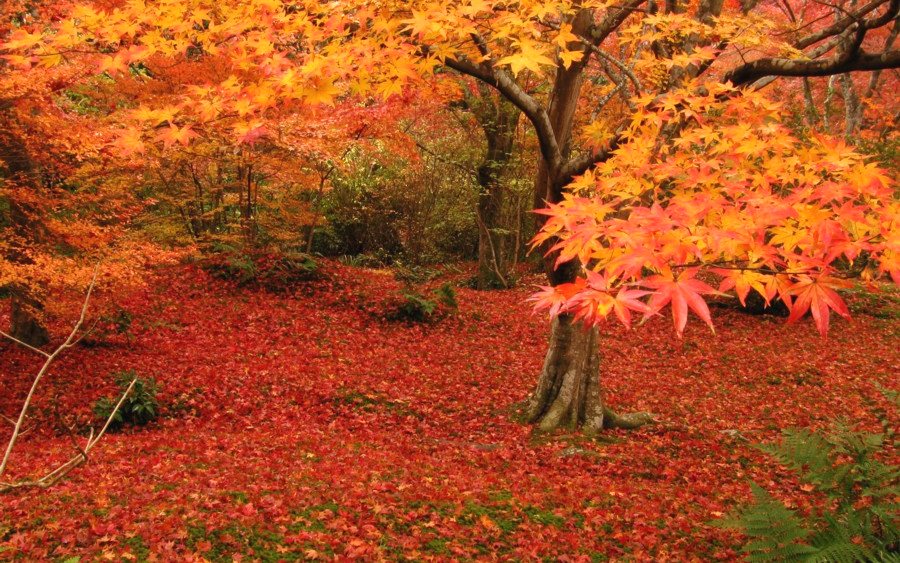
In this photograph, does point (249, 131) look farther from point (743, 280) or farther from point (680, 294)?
point (743, 280)

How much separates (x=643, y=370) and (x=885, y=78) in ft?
46.8

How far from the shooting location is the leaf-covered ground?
3734mm

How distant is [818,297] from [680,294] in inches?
22.5

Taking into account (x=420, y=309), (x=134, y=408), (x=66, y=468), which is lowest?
(x=134, y=408)

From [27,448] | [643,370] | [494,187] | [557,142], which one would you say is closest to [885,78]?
[494,187]

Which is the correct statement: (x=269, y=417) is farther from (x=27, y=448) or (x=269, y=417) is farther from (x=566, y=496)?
(x=566, y=496)

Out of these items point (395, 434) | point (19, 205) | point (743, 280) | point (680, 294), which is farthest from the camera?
point (19, 205)

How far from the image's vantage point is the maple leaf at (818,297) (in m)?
2.02

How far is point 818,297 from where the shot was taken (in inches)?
84.4

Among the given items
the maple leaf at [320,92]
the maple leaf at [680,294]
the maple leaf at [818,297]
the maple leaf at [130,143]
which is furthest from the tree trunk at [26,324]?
the maple leaf at [818,297]

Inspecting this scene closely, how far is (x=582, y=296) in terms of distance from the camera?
226 centimetres

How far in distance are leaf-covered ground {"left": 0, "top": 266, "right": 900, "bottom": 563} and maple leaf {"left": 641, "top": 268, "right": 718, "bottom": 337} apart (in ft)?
7.61

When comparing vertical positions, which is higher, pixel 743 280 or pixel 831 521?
pixel 743 280

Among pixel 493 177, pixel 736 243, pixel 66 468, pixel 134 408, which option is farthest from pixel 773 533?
pixel 493 177
